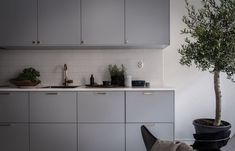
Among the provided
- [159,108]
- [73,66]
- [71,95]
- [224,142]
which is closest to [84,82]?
[73,66]

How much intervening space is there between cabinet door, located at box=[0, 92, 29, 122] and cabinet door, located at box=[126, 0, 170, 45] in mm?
1757

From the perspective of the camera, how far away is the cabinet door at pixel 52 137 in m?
2.84

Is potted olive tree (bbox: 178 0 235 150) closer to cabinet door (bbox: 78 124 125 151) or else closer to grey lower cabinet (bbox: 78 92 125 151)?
grey lower cabinet (bbox: 78 92 125 151)

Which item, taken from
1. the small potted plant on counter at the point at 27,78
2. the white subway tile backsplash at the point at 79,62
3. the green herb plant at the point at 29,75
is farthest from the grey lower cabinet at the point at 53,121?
the white subway tile backsplash at the point at 79,62

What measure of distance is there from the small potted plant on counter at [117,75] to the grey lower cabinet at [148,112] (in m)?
0.45

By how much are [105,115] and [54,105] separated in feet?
2.36

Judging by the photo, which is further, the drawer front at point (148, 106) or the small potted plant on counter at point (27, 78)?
the small potted plant on counter at point (27, 78)

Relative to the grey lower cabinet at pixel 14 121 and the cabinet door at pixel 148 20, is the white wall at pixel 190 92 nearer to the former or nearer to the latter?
the cabinet door at pixel 148 20

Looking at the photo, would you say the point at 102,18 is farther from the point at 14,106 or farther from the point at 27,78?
the point at 14,106

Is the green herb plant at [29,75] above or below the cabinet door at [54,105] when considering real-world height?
above

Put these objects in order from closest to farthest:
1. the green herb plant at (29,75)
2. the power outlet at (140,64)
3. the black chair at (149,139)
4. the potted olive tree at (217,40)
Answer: the black chair at (149,139)
the potted olive tree at (217,40)
the green herb plant at (29,75)
the power outlet at (140,64)

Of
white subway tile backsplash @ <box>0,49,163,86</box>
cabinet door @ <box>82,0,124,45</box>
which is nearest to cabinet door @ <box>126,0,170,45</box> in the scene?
cabinet door @ <box>82,0,124,45</box>

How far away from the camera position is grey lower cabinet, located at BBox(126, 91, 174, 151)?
9.23ft

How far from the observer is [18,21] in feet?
9.91
